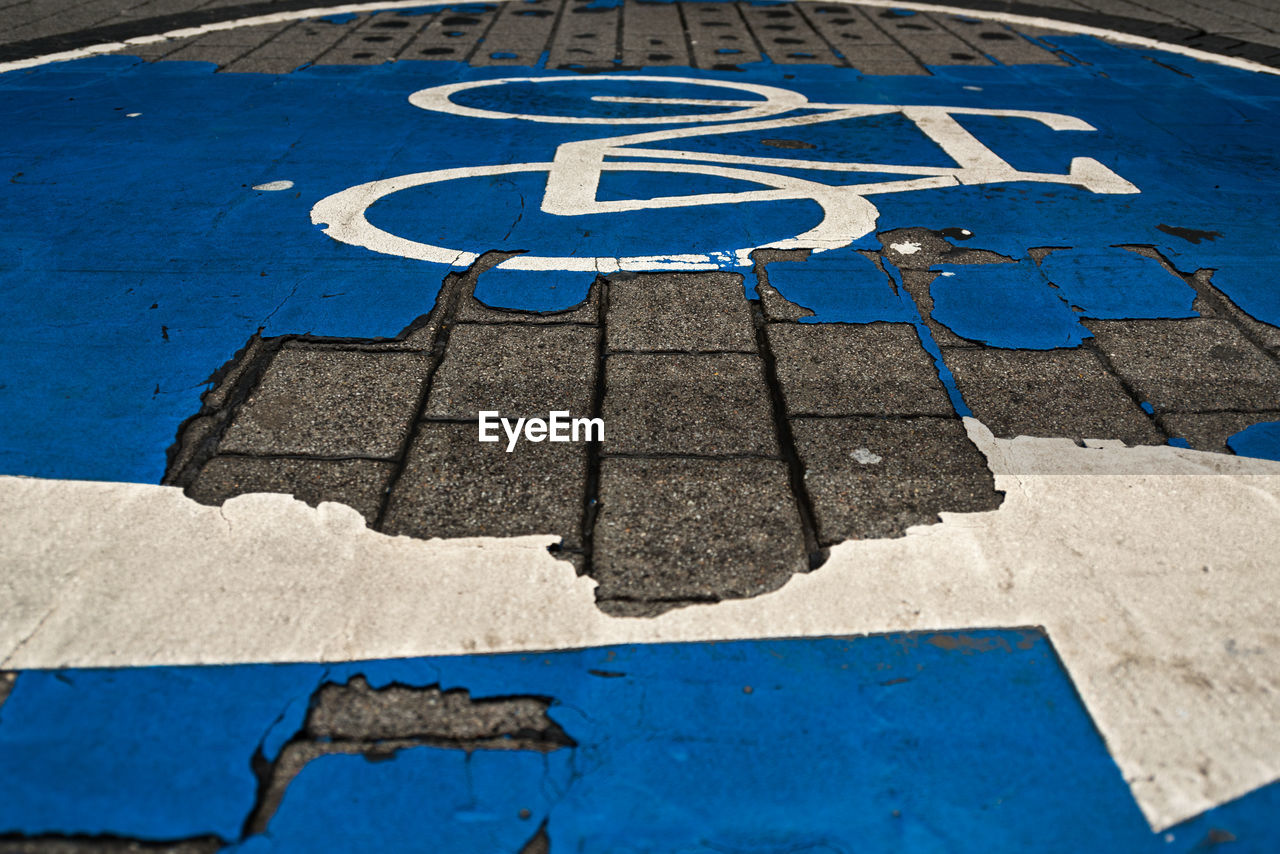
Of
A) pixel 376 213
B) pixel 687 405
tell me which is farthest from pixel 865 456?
pixel 376 213

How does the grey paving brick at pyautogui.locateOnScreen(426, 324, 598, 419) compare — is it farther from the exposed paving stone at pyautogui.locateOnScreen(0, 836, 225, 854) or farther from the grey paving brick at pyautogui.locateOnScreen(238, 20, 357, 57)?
the grey paving brick at pyautogui.locateOnScreen(238, 20, 357, 57)

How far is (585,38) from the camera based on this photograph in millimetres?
8930

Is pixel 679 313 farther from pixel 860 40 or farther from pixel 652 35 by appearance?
pixel 860 40

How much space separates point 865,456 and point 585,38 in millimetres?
7312

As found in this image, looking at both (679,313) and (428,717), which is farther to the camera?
(679,313)

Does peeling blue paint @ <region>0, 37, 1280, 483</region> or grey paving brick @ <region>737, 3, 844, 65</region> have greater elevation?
grey paving brick @ <region>737, 3, 844, 65</region>

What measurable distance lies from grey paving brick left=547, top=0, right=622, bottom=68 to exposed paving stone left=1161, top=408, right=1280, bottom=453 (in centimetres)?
625

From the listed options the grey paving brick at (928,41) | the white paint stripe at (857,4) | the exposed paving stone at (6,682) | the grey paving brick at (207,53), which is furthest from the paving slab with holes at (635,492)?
the grey paving brick at (928,41)

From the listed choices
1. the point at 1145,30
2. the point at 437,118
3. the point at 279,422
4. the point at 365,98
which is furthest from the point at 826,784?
the point at 1145,30

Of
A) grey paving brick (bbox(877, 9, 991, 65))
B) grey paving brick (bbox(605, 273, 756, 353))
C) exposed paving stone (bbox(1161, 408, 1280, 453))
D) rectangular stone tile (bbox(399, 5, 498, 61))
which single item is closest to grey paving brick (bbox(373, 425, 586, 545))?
grey paving brick (bbox(605, 273, 756, 353))

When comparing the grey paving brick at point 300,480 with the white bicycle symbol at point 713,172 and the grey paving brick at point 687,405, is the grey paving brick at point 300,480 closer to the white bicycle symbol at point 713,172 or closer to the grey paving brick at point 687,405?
the grey paving brick at point 687,405

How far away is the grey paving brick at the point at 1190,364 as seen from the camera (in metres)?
3.51

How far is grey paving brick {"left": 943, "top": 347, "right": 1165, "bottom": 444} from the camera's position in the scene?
335cm

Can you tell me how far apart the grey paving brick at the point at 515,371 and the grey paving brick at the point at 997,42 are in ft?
22.2
